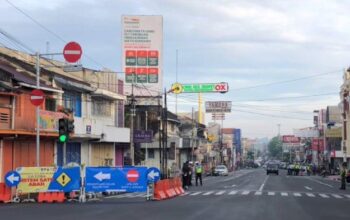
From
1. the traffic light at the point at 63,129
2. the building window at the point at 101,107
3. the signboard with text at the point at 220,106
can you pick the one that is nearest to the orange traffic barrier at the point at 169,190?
the traffic light at the point at 63,129

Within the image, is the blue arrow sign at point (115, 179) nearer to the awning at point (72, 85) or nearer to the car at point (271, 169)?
the awning at point (72, 85)

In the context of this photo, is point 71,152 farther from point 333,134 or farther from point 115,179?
point 333,134

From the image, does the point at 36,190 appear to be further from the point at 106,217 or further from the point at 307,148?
the point at 307,148

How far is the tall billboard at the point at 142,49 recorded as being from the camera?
51.4 meters

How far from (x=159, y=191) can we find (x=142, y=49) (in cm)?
2652

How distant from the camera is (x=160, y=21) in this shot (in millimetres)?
51656

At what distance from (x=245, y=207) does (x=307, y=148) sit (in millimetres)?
147299

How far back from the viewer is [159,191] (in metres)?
27.4

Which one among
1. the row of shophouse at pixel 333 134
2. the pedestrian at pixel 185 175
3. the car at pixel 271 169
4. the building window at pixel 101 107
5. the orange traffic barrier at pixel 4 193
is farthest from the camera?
the car at pixel 271 169

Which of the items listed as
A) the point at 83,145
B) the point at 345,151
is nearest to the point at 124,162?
the point at 83,145

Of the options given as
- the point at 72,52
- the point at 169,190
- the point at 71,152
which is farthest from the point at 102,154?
the point at 72,52

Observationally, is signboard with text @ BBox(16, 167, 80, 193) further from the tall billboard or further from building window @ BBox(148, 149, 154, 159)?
building window @ BBox(148, 149, 154, 159)

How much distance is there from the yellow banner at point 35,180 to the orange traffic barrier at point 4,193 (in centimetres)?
46

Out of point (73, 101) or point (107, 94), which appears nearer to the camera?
point (73, 101)
